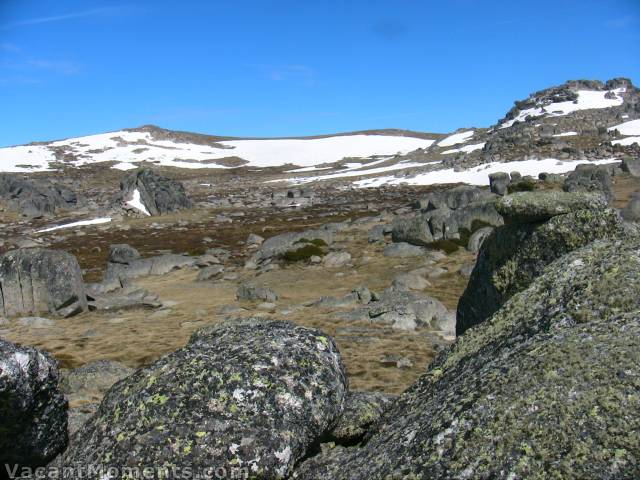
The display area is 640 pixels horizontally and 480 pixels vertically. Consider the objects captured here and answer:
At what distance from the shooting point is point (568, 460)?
3.69 m

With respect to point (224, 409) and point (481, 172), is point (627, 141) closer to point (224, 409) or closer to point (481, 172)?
point (481, 172)

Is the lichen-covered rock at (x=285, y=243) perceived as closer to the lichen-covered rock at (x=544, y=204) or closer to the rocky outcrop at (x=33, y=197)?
the lichen-covered rock at (x=544, y=204)

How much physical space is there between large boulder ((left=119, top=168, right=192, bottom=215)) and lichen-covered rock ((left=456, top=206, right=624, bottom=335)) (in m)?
70.3

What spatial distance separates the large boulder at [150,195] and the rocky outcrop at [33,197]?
16510mm

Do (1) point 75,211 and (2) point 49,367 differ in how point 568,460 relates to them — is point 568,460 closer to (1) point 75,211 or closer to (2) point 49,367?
(2) point 49,367

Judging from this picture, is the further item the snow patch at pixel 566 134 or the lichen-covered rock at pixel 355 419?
the snow patch at pixel 566 134

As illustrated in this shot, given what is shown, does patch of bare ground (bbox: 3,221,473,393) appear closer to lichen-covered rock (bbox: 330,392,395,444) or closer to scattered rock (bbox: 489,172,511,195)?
lichen-covered rock (bbox: 330,392,395,444)

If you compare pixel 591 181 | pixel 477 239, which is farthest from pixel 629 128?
pixel 477 239

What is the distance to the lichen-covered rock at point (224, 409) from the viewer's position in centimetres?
534

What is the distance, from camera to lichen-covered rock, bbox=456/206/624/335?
10086 mm

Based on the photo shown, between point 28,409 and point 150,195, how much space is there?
75600mm

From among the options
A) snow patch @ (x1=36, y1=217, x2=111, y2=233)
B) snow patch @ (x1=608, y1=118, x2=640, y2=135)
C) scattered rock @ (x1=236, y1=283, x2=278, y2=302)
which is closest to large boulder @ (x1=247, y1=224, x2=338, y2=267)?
scattered rock @ (x1=236, y1=283, x2=278, y2=302)

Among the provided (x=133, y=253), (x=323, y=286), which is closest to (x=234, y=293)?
(x=323, y=286)

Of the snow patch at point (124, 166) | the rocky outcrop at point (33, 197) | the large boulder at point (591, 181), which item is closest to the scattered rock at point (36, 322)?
the large boulder at point (591, 181)
